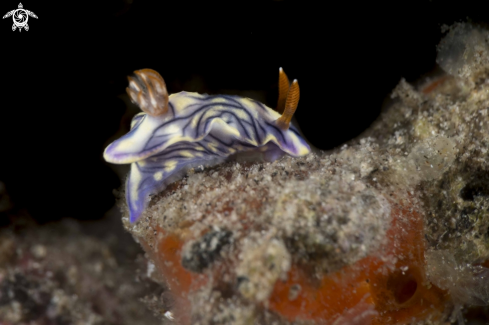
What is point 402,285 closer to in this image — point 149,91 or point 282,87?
point 282,87

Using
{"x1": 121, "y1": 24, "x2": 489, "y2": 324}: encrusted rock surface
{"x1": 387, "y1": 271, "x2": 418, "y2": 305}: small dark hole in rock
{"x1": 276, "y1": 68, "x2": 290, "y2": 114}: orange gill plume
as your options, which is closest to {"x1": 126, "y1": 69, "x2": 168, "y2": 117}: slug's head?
{"x1": 121, "y1": 24, "x2": 489, "y2": 324}: encrusted rock surface

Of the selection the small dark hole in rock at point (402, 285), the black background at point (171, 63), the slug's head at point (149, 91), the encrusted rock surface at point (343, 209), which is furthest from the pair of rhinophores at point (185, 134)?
the small dark hole in rock at point (402, 285)

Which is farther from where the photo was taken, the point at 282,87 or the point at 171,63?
the point at 171,63

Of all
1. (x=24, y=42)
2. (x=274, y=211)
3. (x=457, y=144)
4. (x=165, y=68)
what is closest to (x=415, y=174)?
(x=457, y=144)

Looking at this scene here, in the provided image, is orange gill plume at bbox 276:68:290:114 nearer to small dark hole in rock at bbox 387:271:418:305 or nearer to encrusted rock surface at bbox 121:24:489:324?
encrusted rock surface at bbox 121:24:489:324

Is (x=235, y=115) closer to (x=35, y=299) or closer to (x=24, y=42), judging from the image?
(x=24, y=42)

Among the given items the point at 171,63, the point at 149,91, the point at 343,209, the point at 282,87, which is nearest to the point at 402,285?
the point at 343,209
